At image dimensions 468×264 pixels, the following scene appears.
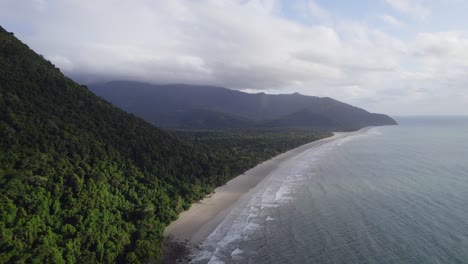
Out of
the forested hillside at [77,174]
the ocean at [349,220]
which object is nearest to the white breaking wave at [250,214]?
the ocean at [349,220]

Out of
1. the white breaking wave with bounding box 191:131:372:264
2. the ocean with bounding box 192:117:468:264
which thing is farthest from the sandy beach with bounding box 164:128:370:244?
the ocean with bounding box 192:117:468:264

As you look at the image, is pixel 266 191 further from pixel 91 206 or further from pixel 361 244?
pixel 91 206

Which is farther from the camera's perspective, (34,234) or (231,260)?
(231,260)

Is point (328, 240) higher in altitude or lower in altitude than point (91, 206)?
lower

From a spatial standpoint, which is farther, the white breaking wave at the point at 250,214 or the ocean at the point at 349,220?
the white breaking wave at the point at 250,214

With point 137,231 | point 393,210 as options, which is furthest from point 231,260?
point 393,210

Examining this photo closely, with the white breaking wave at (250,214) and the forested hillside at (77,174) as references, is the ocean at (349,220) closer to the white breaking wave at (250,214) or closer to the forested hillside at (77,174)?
the white breaking wave at (250,214)

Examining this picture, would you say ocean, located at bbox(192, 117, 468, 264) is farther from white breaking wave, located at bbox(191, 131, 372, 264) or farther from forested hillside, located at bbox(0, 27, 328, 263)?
forested hillside, located at bbox(0, 27, 328, 263)
